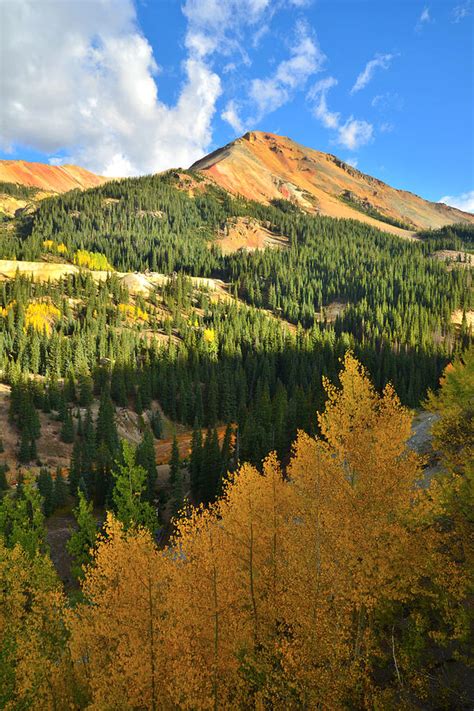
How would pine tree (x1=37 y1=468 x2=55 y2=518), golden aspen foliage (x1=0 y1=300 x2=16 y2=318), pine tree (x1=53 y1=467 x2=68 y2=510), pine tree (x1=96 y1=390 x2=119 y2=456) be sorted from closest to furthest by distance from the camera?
pine tree (x1=37 y1=468 x2=55 y2=518)
pine tree (x1=53 y1=467 x2=68 y2=510)
pine tree (x1=96 y1=390 x2=119 y2=456)
golden aspen foliage (x1=0 y1=300 x2=16 y2=318)

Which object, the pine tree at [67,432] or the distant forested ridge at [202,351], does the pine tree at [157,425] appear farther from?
the pine tree at [67,432]

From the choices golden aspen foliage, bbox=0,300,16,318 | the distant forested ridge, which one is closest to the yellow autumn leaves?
the distant forested ridge

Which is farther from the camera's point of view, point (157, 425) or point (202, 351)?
point (202, 351)

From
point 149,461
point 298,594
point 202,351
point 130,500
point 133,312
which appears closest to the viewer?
point 298,594

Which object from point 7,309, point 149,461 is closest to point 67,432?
point 149,461

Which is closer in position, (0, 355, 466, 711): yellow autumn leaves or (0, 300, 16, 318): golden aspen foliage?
(0, 355, 466, 711): yellow autumn leaves

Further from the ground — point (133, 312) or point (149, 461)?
point (133, 312)

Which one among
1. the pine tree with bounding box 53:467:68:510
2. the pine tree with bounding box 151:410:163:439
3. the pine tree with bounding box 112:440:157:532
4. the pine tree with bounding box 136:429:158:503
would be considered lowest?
the pine tree with bounding box 151:410:163:439

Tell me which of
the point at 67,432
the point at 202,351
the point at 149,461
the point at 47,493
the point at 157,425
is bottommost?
the point at 157,425

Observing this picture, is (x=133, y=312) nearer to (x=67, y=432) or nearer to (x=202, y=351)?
(x=202, y=351)

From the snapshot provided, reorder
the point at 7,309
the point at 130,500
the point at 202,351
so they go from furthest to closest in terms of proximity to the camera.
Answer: the point at 7,309 < the point at 202,351 < the point at 130,500

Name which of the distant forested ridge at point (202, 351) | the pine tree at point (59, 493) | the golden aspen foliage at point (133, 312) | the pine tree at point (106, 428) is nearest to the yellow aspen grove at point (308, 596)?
the pine tree at point (59, 493)

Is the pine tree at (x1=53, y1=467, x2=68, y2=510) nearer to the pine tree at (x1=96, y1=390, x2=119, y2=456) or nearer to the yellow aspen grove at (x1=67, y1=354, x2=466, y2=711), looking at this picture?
the pine tree at (x1=96, y1=390, x2=119, y2=456)

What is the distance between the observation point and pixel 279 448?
70500 mm
